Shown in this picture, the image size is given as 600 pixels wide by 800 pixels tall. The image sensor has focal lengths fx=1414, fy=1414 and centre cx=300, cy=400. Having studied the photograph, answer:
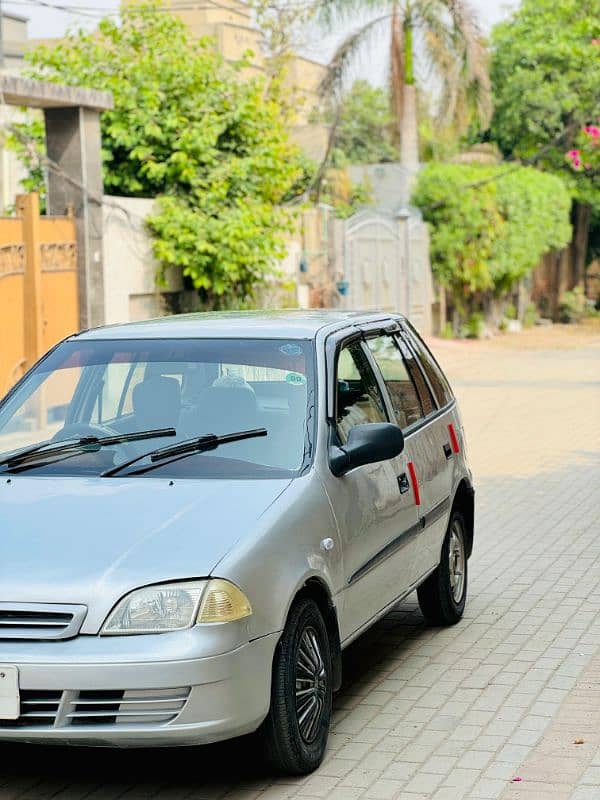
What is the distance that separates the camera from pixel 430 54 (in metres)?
32.4

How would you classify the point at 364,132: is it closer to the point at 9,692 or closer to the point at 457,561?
the point at 457,561

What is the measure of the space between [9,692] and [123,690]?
1.16ft

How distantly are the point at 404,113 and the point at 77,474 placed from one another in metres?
29.3

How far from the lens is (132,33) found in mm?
18141

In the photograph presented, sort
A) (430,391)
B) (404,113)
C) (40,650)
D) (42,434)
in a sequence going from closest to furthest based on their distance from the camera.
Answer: (40,650) → (42,434) → (430,391) → (404,113)

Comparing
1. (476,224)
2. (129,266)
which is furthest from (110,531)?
(476,224)

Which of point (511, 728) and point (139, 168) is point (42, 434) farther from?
point (139, 168)

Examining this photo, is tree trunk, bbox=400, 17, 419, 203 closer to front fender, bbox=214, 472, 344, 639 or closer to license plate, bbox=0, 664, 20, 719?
front fender, bbox=214, 472, 344, 639

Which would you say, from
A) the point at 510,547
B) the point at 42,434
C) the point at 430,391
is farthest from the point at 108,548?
the point at 510,547

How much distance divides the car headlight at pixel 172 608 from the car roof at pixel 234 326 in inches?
66.2

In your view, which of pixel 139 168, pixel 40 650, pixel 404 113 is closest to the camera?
pixel 40 650

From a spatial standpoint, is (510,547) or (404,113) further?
(404,113)

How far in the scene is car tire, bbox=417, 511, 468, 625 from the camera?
716cm

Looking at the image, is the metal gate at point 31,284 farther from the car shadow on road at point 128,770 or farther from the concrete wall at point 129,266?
the car shadow on road at point 128,770
